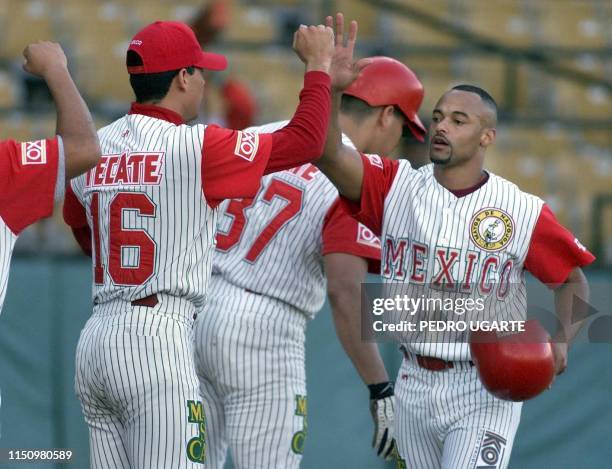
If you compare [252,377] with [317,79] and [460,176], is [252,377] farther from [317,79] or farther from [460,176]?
[317,79]

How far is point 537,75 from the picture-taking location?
13.1 meters

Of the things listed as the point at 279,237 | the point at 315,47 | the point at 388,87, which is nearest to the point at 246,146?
the point at 315,47

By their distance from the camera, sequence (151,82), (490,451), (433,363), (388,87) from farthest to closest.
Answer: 1. (388,87)
2. (433,363)
3. (490,451)
4. (151,82)

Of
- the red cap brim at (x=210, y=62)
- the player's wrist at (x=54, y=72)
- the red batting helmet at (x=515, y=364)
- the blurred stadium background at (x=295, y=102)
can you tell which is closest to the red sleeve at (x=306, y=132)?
the red cap brim at (x=210, y=62)

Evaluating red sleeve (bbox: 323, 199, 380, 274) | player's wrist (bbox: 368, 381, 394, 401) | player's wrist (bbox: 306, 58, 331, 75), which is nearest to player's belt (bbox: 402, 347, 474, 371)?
player's wrist (bbox: 368, 381, 394, 401)

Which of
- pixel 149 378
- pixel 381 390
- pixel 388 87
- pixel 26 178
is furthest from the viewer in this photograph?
pixel 388 87

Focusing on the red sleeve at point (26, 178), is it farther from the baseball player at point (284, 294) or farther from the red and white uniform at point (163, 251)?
the baseball player at point (284, 294)

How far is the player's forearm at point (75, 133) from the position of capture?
160 inches

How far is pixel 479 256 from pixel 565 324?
1.63ft

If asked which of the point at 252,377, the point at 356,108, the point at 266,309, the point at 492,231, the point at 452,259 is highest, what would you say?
the point at 356,108

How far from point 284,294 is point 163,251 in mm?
1180

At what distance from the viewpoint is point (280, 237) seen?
5555 mm

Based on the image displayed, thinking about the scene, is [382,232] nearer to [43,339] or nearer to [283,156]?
[283,156]

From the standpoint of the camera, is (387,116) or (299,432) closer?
(299,432)
